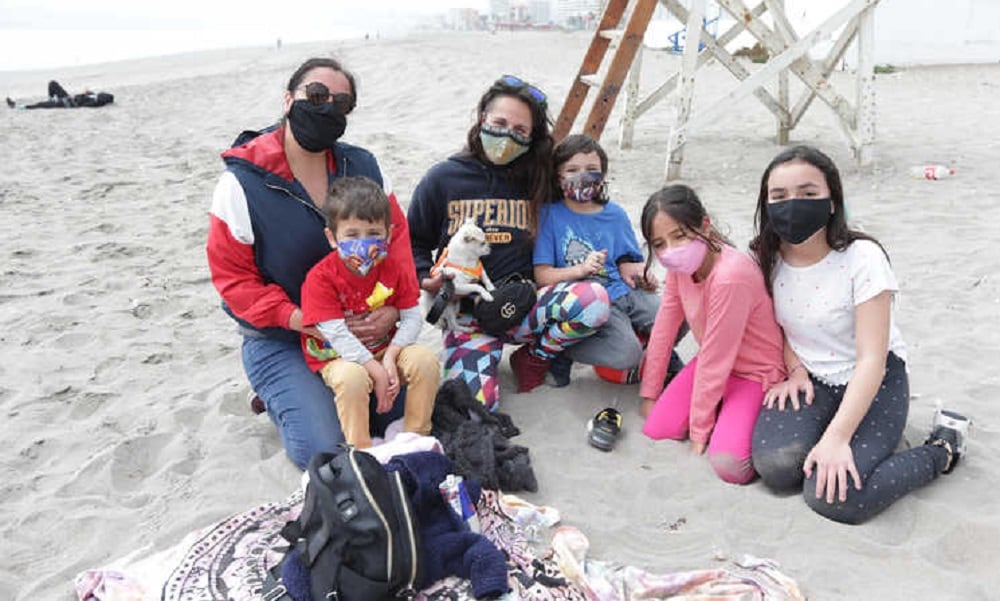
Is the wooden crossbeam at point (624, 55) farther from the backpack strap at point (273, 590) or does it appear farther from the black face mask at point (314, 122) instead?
the backpack strap at point (273, 590)

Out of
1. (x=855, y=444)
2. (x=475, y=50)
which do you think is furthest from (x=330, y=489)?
(x=475, y=50)

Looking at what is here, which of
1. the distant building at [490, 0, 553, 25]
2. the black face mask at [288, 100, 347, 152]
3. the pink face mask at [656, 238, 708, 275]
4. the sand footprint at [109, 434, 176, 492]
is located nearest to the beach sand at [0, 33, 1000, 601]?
the sand footprint at [109, 434, 176, 492]

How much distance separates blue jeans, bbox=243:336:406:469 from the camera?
2.69 meters

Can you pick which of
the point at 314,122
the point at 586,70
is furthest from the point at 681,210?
the point at 586,70

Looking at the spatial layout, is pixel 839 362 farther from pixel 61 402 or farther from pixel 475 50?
pixel 475 50

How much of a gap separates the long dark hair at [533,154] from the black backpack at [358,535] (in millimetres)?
1630

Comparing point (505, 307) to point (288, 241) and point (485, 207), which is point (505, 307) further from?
point (288, 241)

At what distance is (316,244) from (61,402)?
56.7 inches

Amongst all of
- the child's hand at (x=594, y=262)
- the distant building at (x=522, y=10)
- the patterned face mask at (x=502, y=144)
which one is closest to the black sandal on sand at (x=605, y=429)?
the child's hand at (x=594, y=262)

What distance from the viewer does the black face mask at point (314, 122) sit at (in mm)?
2693

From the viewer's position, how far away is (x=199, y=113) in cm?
1138

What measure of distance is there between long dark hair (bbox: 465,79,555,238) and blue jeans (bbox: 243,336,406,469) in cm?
105

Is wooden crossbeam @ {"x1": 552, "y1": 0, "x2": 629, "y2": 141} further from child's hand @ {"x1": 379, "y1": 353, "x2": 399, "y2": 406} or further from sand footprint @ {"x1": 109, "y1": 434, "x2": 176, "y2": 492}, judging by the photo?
sand footprint @ {"x1": 109, "y1": 434, "x2": 176, "y2": 492}

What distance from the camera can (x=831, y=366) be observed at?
2.67m
